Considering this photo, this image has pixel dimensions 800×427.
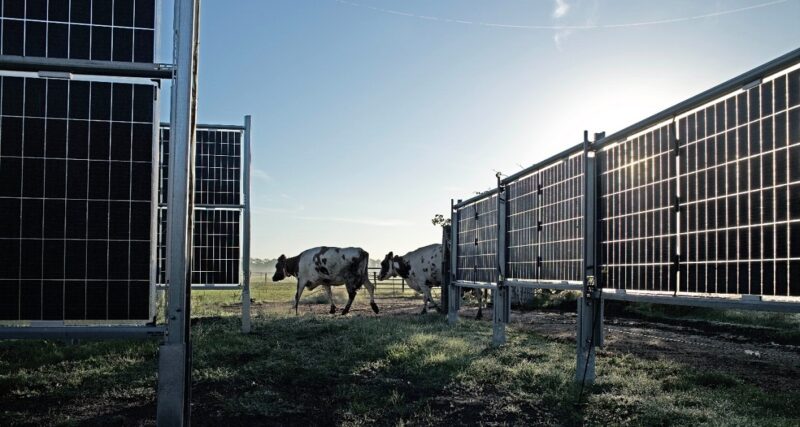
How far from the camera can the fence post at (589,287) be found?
742 cm

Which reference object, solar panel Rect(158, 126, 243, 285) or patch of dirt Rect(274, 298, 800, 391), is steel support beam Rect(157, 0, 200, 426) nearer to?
patch of dirt Rect(274, 298, 800, 391)

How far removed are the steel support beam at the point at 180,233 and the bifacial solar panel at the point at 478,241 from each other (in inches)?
289

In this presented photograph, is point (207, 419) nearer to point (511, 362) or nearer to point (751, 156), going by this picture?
point (511, 362)

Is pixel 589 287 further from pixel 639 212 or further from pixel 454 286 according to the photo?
pixel 454 286

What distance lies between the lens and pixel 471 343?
1070cm

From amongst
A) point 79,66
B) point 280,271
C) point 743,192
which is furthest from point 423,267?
point 79,66

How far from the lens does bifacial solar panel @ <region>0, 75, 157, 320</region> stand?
548cm

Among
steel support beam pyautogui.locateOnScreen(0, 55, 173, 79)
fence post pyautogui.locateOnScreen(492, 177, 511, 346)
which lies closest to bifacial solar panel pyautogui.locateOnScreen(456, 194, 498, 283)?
fence post pyautogui.locateOnScreen(492, 177, 511, 346)

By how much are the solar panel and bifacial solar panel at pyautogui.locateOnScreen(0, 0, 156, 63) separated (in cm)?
834

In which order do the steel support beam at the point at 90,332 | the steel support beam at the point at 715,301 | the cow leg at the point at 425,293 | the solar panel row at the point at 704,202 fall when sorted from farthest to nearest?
1. the cow leg at the point at 425,293
2. the steel support beam at the point at 90,332
3. the solar panel row at the point at 704,202
4. the steel support beam at the point at 715,301

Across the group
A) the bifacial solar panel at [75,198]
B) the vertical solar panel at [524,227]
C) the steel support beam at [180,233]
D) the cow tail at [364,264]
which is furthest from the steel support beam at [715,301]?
the cow tail at [364,264]

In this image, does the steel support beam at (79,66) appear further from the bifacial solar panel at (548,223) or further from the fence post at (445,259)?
the fence post at (445,259)

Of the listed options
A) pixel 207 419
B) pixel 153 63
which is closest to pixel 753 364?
pixel 207 419

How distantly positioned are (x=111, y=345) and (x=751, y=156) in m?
9.24
